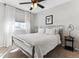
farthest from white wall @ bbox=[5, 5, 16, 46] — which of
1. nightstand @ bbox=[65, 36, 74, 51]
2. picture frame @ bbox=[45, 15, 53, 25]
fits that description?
nightstand @ bbox=[65, 36, 74, 51]

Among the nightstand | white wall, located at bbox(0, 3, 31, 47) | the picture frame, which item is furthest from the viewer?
the picture frame

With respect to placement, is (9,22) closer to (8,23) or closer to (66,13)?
(8,23)

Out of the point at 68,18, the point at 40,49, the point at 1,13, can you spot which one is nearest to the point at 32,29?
the point at 1,13

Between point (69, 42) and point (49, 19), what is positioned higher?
point (49, 19)

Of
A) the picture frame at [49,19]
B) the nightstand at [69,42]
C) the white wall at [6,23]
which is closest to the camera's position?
the nightstand at [69,42]

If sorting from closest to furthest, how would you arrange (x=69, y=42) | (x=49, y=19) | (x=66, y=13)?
(x=69, y=42) → (x=66, y=13) → (x=49, y=19)

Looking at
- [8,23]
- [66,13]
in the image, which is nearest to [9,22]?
[8,23]

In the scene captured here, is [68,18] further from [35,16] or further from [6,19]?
[6,19]

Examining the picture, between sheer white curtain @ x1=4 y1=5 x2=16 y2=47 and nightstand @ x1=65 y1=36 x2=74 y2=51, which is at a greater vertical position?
sheer white curtain @ x1=4 y1=5 x2=16 y2=47

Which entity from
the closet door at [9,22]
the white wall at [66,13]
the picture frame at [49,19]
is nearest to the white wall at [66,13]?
the white wall at [66,13]

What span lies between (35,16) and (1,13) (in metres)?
2.60

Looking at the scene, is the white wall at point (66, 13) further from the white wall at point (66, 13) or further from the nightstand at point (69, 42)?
the nightstand at point (69, 42)

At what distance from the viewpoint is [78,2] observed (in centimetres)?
399

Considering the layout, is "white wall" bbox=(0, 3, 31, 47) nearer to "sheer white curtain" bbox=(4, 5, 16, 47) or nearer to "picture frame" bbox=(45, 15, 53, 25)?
"sheer white curtain" bbox=(4, 5, 16, 47)
